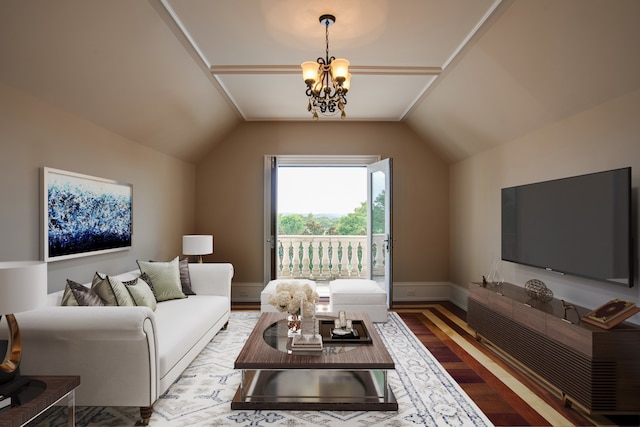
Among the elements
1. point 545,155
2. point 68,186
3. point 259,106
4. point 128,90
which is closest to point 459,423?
point 545,155

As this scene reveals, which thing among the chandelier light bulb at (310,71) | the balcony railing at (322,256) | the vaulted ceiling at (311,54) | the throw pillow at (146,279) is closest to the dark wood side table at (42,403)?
the throw pillow at (146,279)

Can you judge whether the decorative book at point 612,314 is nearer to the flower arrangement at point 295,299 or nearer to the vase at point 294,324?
the flower arrangement at point 295,299

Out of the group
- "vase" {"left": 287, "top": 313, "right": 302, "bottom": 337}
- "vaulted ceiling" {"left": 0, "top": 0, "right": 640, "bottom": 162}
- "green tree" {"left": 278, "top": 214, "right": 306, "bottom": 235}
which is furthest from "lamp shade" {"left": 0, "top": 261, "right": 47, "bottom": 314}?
"green tree" {"left": 278, "top": 214, "right": 306, "bottom": 235}

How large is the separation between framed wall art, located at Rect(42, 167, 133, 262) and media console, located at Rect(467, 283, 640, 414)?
3573 mm

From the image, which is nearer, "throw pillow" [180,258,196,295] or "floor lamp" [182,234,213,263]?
"throw pillow" [180,258,196,295]

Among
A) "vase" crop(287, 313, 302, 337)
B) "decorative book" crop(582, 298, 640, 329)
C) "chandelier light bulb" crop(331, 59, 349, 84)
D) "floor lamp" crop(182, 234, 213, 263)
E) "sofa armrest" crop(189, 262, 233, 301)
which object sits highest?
"chandelier light bulb" crop(331, 59, 349, 84)

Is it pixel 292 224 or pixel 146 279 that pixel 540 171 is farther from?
pixel 292 224

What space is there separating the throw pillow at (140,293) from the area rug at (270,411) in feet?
2.08

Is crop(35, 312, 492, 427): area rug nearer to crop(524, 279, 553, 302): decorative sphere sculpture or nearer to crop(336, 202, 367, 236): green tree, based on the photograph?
crop(524, 279, 553, 302): decorative sphere sculpture

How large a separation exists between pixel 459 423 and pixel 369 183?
350 centimetres

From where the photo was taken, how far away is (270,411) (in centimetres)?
235

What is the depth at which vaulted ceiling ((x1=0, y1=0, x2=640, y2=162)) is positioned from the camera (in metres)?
2.26

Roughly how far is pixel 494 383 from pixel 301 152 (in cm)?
378

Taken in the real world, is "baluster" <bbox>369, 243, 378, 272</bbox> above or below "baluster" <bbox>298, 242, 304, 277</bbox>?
above
